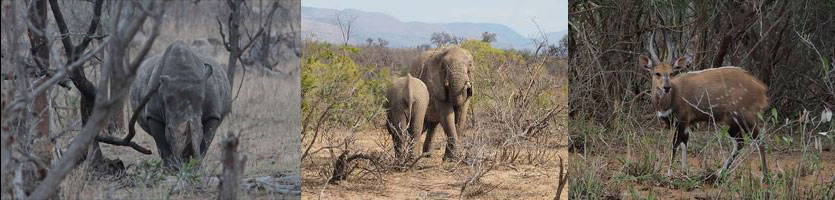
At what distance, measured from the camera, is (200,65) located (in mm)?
5250

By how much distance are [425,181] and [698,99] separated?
5.44ft

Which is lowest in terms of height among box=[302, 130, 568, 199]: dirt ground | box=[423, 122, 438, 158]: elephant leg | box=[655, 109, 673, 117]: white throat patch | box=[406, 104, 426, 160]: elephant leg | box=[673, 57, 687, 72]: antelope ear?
box=[302, 130, 568, 199]: dirt ground

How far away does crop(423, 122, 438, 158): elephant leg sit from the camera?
6.76 metres

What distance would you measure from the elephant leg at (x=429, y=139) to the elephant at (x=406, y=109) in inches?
4.4

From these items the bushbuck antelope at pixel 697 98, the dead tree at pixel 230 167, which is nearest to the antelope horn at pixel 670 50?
the bushbuck antelope at pixel 697 98

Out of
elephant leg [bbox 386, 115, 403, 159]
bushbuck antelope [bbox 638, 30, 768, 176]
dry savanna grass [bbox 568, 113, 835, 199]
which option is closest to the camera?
dry savanna grass [bbox 568, 113, 835, 199]

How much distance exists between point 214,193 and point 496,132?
1.99m

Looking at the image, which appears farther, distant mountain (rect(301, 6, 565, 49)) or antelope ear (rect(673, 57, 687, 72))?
distant mountain (rect(301, 6, 565, 49))

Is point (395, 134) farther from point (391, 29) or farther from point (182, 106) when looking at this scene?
point (182, 106)

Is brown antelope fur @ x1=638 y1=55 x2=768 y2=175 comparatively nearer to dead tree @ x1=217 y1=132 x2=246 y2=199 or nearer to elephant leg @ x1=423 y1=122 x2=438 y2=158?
elephant leg @ x1=423 y1=122 x2=438 y2=158

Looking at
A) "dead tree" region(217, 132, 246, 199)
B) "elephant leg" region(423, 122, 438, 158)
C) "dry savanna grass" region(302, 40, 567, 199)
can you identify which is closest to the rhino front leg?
"dry savanna grass" region(302, 40, 567, 199)

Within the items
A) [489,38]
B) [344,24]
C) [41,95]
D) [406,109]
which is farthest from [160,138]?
[489,38]

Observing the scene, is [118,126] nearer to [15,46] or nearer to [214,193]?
[214,193]

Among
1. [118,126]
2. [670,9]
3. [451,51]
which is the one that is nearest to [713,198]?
[670,9]
